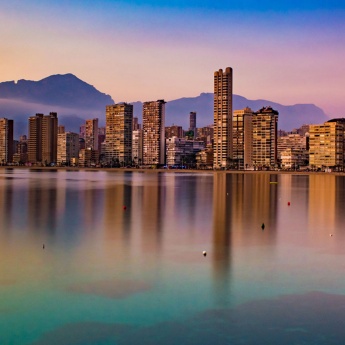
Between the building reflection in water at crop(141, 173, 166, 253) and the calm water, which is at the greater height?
the building reflection in water at crop(141, 173, 166, 253)

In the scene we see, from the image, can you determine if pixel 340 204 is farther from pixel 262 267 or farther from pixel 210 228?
pixel 262 267

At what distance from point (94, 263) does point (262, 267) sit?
32.9ft

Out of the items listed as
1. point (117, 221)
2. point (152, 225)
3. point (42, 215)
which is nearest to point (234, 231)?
point (152, 225)

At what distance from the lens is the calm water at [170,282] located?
17.3m

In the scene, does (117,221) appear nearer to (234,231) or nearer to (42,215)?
(42,215)

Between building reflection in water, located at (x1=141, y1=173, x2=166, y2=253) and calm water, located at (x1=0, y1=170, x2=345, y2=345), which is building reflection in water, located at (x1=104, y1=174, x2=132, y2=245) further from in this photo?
building reflection in water, located at (x1=141, y1=173, x2=166, y2=253)

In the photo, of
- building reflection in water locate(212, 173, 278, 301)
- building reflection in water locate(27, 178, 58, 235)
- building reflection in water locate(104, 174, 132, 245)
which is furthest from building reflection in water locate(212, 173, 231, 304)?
building reflection in water locate(27, 178, 58, 235)

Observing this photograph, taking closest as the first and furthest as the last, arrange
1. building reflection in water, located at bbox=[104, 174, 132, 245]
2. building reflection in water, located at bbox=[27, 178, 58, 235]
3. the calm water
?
the calm water
building reflection in water, located at bbox=[104, 174, 132, 245]
building reflection in water, located at bbox=[27, 178, 58, 235]

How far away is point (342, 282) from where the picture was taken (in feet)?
79.6

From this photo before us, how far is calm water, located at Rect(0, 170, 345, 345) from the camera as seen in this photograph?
17.3 metres

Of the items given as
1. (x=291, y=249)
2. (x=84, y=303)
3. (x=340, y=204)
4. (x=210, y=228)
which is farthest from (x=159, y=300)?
(x=340, y=204)

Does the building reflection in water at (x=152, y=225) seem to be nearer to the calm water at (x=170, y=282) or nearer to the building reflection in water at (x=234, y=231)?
the calm water at (x=170, y=282)

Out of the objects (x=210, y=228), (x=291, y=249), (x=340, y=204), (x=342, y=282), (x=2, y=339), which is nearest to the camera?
(x=2, y=339)

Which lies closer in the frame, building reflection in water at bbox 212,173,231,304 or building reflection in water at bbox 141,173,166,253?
building reflection in water at bbox 212,173,231,304
